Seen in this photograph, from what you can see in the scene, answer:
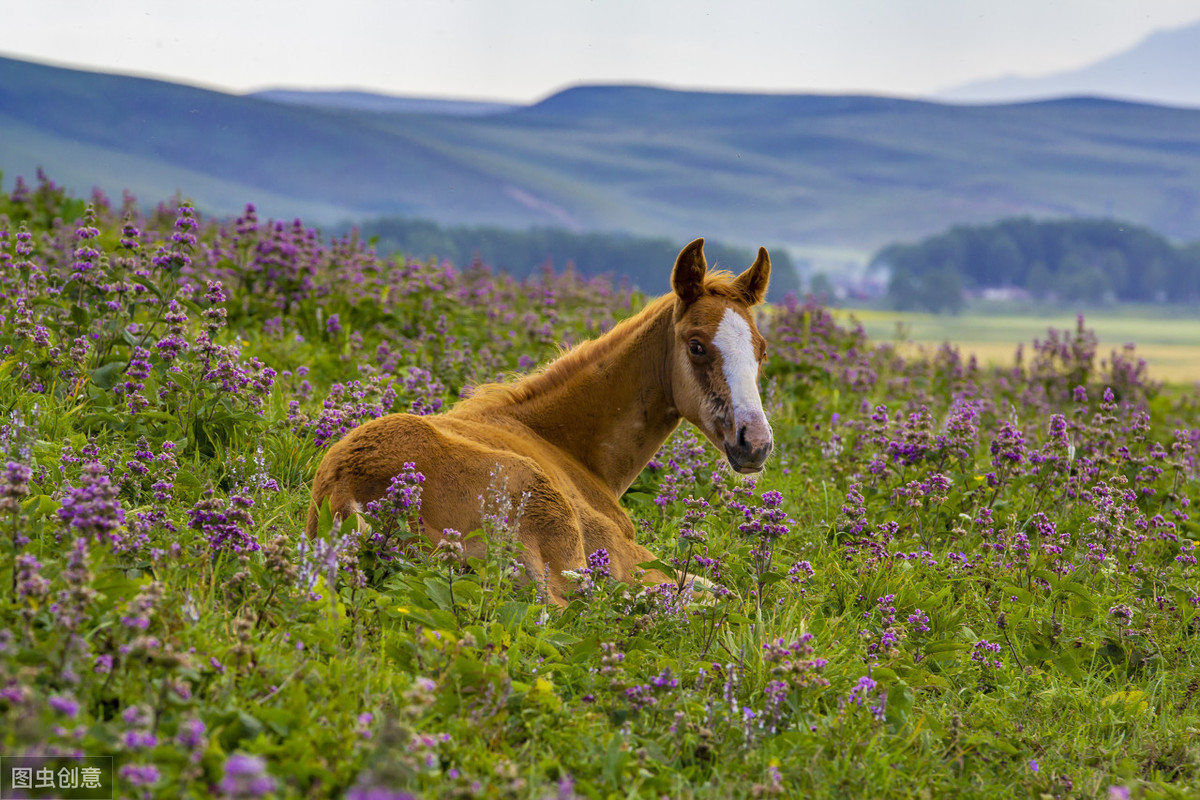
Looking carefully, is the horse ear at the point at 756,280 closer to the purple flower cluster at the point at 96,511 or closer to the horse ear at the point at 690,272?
the horse ear at the point at 690,272

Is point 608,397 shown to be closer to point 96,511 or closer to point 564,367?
point 564,367

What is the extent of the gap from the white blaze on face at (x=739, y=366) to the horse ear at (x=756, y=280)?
1.39 ft

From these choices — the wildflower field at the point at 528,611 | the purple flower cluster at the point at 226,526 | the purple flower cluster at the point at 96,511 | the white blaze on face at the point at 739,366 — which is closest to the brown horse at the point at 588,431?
the white blaze on face at the point at 739,366

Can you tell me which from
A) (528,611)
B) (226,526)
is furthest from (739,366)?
(226,526)

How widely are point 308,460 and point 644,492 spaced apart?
2.46m

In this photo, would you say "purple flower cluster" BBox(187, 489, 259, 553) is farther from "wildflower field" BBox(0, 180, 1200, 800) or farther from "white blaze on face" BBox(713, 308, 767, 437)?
"white blaze on face" BBox(713, 308, 767, 437)

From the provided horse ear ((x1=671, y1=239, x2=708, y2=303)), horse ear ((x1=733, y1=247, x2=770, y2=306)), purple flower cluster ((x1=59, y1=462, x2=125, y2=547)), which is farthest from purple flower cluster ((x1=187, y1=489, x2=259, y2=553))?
horse ear ((x1=733, y1=247, x2=770, y2=306))

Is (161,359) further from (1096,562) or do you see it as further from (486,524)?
(1096,562)

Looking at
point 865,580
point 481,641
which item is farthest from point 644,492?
point 481,641

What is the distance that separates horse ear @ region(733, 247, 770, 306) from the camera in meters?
5.75

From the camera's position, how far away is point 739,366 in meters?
5.22

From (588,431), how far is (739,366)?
1.14 meters

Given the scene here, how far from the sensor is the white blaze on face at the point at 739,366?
510 centimetres

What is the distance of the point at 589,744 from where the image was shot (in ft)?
11.2
